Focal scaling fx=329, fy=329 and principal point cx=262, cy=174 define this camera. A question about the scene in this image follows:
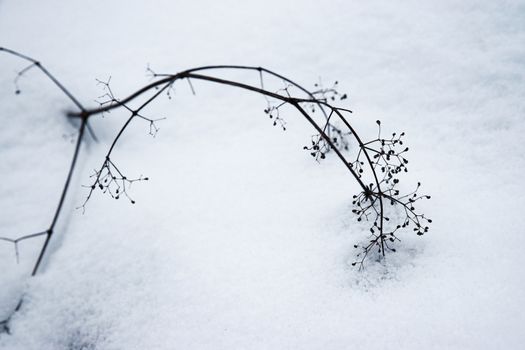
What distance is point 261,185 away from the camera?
5.88ft

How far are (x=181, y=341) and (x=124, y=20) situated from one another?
2.24m

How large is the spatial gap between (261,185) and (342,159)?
615 millimetres

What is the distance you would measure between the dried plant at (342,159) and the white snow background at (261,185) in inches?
2.5

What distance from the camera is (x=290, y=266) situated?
1462 millimetres

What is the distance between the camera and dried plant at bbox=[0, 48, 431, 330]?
52.4 inches

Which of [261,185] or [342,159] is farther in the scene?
[261,185]

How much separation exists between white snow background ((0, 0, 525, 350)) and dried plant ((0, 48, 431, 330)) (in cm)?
6

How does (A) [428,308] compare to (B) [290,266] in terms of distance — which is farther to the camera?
(B) [290,266]

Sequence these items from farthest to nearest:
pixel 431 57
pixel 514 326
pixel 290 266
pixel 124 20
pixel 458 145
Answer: pixel 124 20
pixel 431 57
pixel 458 145
pixel 290 266
pixel 514 326

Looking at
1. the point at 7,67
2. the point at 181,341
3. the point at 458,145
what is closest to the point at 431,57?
the point at 458,145

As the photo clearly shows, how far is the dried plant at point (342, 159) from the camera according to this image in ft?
4.36

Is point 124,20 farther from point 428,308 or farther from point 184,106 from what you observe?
point 428,308

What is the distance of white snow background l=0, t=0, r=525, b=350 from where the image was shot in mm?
1320

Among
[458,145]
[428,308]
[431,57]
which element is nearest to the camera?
[428,308]
